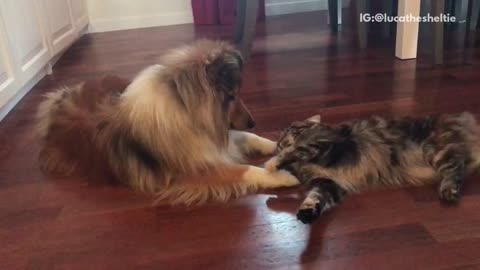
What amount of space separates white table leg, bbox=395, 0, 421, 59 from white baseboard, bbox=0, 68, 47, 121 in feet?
6.93

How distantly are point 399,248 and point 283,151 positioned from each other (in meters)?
0.47

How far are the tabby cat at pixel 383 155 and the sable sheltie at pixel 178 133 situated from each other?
A: 11 centimetres

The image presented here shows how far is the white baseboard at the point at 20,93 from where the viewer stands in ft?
7.38

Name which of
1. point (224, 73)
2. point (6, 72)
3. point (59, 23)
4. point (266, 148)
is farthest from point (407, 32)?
point (59, 23)

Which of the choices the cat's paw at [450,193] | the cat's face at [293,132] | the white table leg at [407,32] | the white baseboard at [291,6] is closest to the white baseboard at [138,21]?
the white baseboard at [291,6]

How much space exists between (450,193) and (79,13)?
Result: 11.3 ft

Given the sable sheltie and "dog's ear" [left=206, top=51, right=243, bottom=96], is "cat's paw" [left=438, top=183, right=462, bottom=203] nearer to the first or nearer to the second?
the sable sheltie

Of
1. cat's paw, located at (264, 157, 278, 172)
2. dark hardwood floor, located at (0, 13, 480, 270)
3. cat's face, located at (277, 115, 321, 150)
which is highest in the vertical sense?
cat's face, located at (277, 115, 321, 150)

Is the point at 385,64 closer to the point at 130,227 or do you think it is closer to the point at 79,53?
the point at 130,227

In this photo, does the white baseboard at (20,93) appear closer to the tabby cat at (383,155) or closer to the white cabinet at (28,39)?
the white cabinet at (28,39)

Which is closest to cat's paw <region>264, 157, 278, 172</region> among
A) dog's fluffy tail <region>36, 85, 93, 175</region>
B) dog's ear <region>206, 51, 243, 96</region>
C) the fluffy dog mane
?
the fluffy dog mane

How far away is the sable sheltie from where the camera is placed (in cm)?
133

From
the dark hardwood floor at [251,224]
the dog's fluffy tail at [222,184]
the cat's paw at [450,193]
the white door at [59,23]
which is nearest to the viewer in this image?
the dark hardwood floor at [251,224]

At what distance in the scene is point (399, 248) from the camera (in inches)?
44.2
